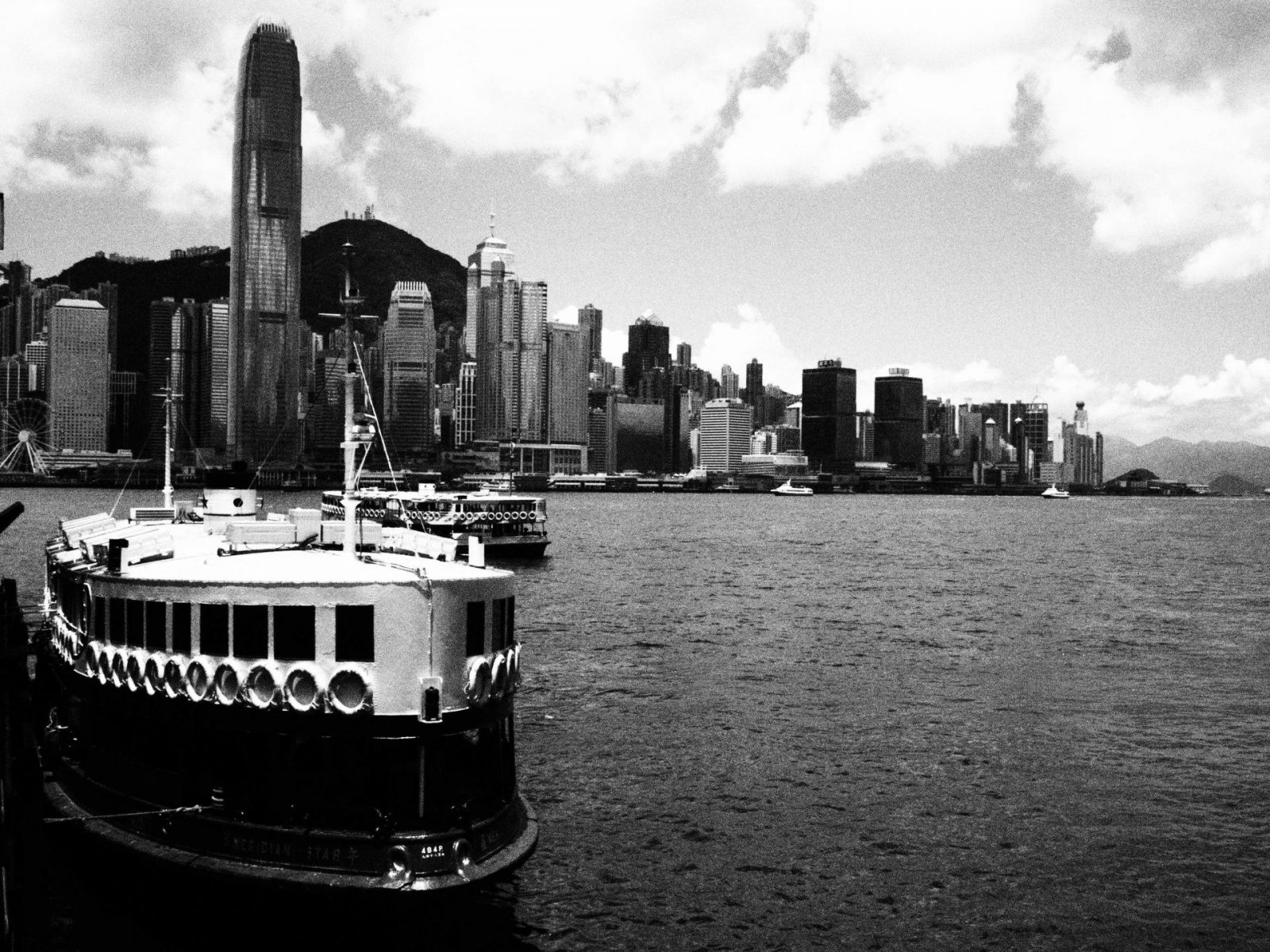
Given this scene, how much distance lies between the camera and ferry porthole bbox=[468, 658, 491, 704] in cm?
1950

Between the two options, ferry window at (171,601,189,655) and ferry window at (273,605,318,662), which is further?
ferry window at (171,601,189,655)

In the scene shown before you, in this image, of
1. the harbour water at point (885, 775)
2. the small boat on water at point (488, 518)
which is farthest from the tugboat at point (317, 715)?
the small boat on water at point (488, 518)

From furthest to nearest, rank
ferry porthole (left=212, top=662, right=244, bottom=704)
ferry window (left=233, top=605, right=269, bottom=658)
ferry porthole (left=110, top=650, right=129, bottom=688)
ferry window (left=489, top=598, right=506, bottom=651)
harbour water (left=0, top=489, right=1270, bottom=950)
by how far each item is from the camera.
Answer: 1. harbour water (left=0, top=489, right=1270, bottom=950)
2. ferry porthole (left=110, top=650, right=129, bottom=688)
3. ferry window (left=489, top=598, right=506, bottom=651)
4. ferry porthole (left=212, top=662, right=244, bottom=704)
5. ferry window (left=233, top=605, right=269, bottom=658)

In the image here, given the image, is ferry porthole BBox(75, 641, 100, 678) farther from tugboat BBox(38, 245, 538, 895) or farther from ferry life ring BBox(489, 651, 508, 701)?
ferry life ring BBox(489, 651, 508, 701)

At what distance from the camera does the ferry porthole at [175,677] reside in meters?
20.1

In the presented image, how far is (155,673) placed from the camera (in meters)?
20.6

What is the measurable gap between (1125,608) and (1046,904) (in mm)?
50530

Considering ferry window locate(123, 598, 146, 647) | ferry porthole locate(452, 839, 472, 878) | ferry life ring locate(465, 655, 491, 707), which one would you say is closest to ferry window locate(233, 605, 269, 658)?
ferry window locate(123, 598, 146, 647)

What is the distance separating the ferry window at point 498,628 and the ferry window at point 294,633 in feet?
9.99

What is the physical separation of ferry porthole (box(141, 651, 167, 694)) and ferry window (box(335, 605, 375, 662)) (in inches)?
146

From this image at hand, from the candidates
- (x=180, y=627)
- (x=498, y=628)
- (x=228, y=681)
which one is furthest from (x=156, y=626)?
(x=498, y=628)

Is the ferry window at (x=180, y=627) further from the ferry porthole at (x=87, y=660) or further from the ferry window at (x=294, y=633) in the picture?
the ferry porthole at (x=87, y=660)

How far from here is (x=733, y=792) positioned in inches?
1190

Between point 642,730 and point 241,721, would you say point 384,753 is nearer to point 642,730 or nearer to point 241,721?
point 241,721
